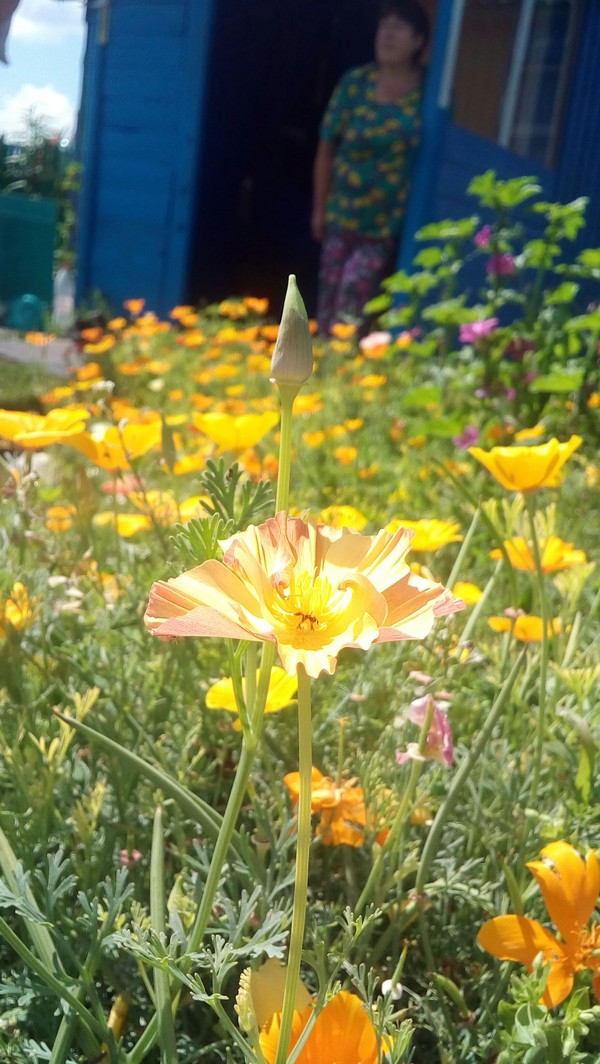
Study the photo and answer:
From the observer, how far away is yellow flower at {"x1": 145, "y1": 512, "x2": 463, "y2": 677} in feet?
1.07

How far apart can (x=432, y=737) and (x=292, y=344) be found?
275 mm

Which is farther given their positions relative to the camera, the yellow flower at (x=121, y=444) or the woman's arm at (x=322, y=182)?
the woman's arm at (x=322, y=182)

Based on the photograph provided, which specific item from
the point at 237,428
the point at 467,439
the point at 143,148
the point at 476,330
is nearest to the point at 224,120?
the point at 143,148

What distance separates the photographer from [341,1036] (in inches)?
17.3

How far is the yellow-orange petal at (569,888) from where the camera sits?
532 mm

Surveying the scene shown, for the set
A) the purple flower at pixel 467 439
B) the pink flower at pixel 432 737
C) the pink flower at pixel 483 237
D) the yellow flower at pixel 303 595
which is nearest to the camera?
the yellow flower at pixel 303 595

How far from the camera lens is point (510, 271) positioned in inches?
87.9

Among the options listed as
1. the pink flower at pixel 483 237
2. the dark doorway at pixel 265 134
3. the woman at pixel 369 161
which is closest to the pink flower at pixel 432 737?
the pink flower at pixel 483 237

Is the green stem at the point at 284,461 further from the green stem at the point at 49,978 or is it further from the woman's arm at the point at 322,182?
the woman's arm at the point at 322,182

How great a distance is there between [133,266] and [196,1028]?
16.5ft

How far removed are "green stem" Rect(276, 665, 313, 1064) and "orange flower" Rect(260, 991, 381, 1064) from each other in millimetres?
81

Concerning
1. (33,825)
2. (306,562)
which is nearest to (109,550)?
(33,825)

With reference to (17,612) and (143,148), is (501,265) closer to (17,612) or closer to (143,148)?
(17,612)

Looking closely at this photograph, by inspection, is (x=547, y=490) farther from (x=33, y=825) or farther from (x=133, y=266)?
(x=133, y=266)
